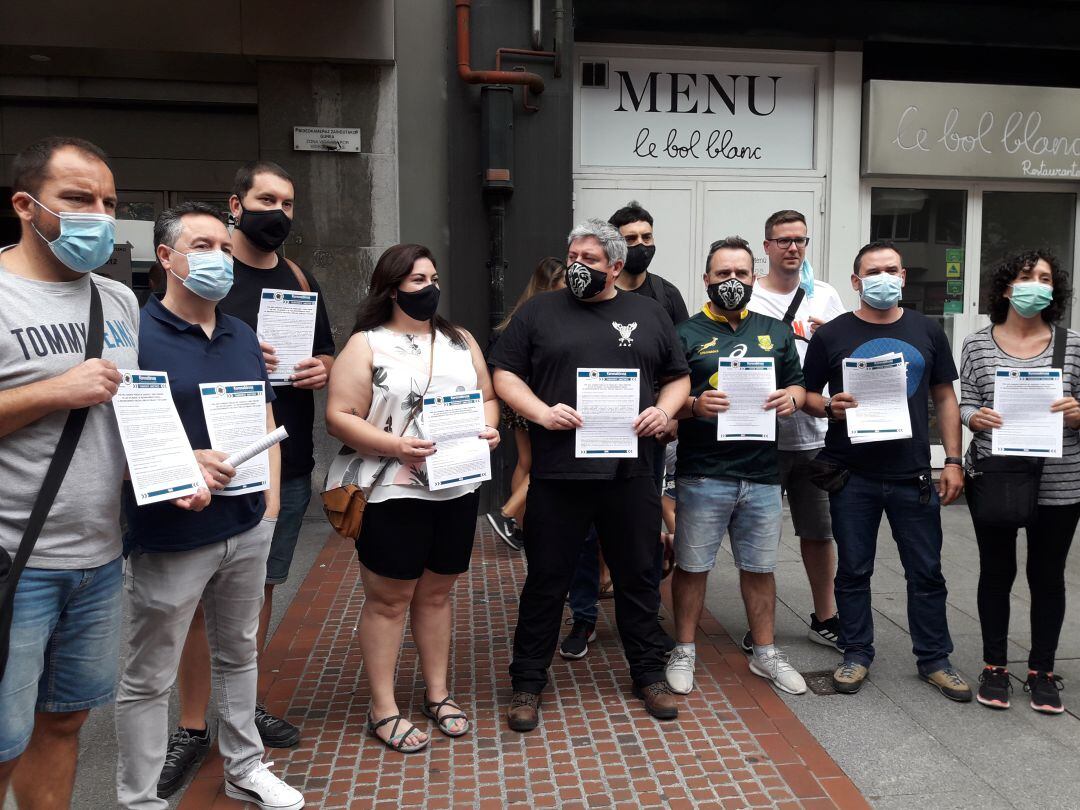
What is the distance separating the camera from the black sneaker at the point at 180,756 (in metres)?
3.12

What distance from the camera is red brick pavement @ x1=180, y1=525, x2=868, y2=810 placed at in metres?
3.11

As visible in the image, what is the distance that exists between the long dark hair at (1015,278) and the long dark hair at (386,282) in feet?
8.55

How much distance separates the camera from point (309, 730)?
11.8 ft

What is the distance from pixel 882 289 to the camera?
3.81 metres

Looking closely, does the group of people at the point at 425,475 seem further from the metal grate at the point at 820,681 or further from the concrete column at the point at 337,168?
the concrete column at the point at 337,168

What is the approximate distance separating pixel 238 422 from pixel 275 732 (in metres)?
1.49

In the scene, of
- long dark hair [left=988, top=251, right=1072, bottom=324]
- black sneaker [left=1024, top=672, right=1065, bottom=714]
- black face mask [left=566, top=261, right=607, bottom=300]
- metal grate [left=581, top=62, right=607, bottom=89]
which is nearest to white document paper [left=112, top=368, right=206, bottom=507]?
black face mask [left=566, top=261, right=607, bottom=300]

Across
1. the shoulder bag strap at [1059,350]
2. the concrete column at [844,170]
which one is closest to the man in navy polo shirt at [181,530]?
the shoulder bag strap at [1059,350]

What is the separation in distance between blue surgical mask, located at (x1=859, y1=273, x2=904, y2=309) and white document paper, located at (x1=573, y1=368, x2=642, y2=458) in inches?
48.5

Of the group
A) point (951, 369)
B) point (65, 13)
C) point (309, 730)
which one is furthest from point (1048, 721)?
point (65, 13)

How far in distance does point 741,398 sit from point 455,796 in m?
2.04

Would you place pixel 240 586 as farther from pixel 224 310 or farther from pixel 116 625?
pixel 224 310

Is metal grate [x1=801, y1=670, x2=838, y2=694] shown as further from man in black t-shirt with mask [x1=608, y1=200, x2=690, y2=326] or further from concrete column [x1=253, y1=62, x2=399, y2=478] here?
concrete column [x1=253, y1=62, x2=399, y2=478]

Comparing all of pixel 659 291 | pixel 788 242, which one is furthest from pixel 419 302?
pixel 788 242
